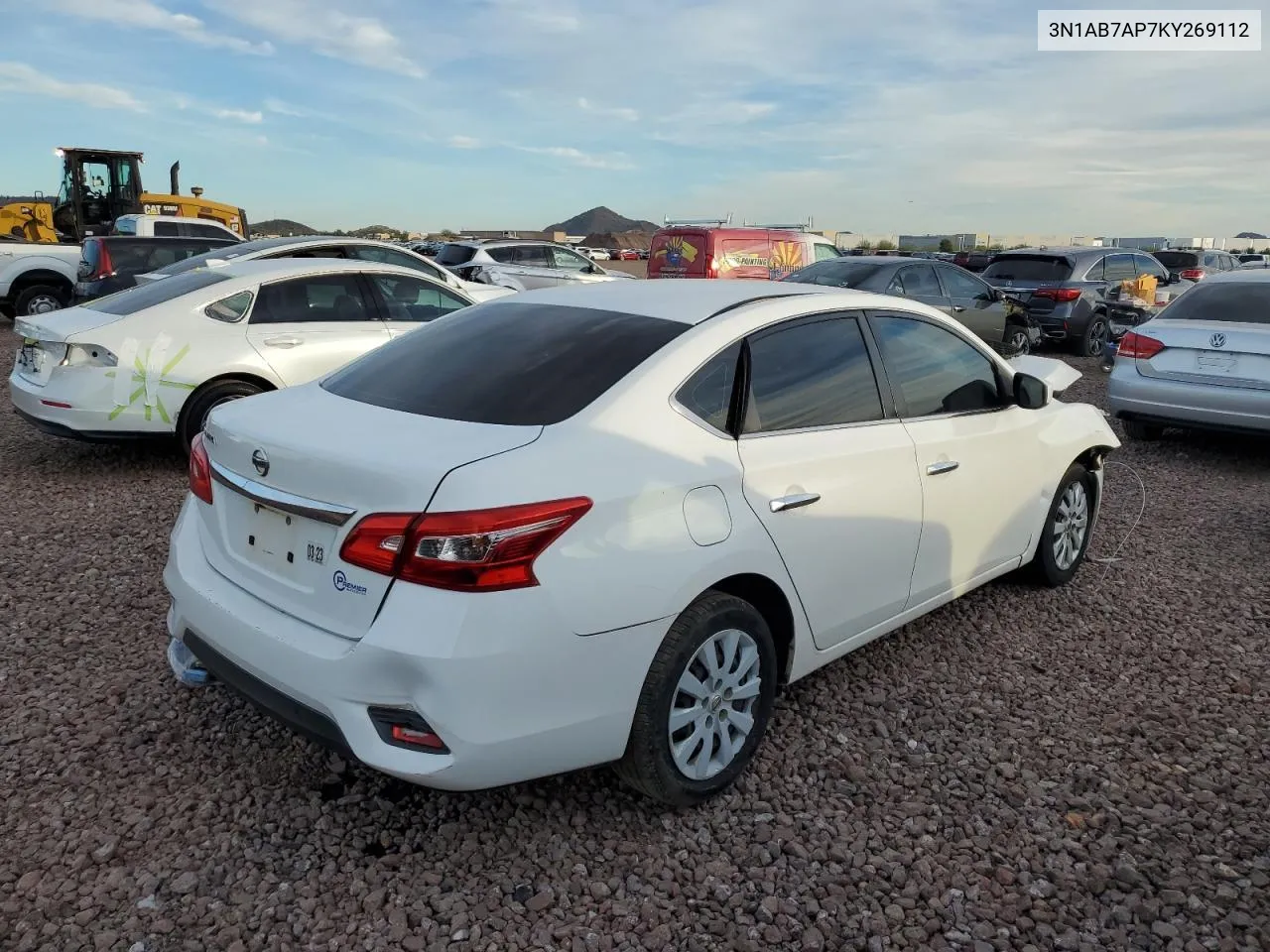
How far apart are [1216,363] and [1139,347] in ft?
2.11

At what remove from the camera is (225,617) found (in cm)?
283

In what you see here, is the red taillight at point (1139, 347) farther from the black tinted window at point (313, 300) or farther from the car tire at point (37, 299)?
the car tire at point (37, 299)

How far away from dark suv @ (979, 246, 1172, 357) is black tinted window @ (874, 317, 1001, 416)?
11069 millimetres

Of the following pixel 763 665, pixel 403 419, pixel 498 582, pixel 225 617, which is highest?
pixel 403 419

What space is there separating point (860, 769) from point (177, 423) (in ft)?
16.8

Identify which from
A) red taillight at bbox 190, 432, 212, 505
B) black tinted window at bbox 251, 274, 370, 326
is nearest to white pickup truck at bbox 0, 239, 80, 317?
black tinted window at bbox 251, 274, 370, 326

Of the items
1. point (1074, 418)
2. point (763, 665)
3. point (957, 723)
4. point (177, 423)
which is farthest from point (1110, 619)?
point (177, 423)

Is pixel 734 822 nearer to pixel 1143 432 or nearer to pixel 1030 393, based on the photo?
pixel 1030 393

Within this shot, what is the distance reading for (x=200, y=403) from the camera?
21.1 feet

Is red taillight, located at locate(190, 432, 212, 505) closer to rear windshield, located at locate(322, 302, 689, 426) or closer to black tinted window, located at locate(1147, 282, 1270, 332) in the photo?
rear windshield, located at locate(322, 302, 689, 426)

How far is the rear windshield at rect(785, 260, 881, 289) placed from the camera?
11008 millimetres

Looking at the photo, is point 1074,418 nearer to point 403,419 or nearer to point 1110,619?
point 1110,619

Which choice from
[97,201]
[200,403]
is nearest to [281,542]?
[200,403]

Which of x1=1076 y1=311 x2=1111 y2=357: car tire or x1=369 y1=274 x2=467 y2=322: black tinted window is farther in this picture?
x1=1076 y1=311 x2=1111 y2=357: car tire
